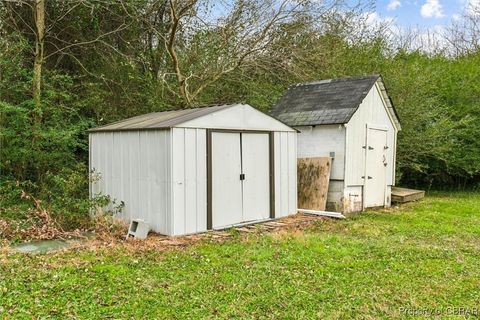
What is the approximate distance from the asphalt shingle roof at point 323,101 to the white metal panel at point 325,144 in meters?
0.21

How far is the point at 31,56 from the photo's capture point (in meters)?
11.1

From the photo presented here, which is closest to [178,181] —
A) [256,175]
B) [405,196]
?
[256,175]

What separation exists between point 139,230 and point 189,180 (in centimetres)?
120

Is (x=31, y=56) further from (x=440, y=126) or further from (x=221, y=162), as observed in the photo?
(x=440, y=126)

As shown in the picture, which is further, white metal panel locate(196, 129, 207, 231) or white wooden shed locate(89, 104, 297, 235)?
white metal panel locate(196, 129, 207, 231)

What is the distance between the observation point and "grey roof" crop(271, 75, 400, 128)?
34.1 ft

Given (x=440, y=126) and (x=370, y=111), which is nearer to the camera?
(x=370, y=111)

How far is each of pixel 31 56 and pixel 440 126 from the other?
485 inches

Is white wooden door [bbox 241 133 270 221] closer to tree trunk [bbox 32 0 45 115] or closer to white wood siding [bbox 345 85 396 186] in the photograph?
white wood siding [bbox 345 85 396 186]

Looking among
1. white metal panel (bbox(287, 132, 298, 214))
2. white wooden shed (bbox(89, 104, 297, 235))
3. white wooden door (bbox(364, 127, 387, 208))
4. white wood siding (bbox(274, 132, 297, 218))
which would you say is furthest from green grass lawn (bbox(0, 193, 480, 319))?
white wooden door (bbox(364, 127, 387, 208))

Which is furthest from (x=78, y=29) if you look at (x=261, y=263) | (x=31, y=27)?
(x=261, y=263)

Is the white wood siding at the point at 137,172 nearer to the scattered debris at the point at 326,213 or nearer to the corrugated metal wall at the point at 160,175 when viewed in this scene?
the corrugated metal wall at the point at 160,175

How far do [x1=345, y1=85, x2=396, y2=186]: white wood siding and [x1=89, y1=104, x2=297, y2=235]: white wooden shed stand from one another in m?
1.57

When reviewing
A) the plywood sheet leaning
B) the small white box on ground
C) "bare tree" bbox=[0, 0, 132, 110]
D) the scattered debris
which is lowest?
the scattered debris
